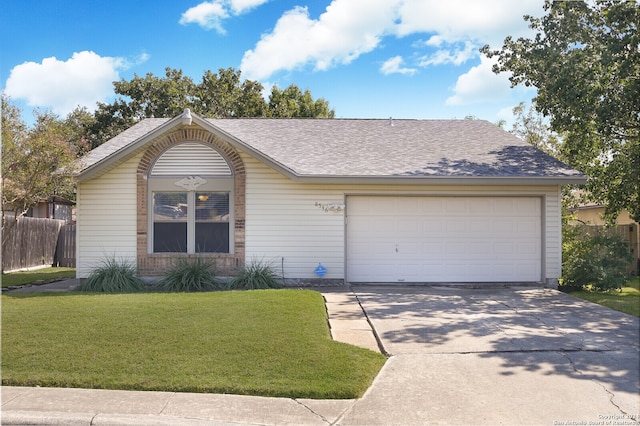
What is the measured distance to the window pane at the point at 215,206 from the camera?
1258 centimetres

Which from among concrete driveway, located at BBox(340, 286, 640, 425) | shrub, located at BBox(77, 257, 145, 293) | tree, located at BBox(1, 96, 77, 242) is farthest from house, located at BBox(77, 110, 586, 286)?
concrete driveway, located at BBox(340, 286, 640, 425)

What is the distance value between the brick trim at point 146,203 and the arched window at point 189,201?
119 mm

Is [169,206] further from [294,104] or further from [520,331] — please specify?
[294,104]

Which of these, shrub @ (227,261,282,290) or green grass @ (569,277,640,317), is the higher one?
shrub @ (227,261,282,290)

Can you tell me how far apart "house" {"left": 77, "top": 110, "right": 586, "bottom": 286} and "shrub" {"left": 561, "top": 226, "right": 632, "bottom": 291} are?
502mm

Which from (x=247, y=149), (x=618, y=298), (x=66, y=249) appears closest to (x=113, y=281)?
(x=247, y=149)

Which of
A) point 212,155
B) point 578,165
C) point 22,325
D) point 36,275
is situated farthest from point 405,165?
point 36,275

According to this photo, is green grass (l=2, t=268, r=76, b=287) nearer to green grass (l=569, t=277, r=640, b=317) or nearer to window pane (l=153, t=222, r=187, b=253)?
window pane (l=153, t=222, r=187, b=253)

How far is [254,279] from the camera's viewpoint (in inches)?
467

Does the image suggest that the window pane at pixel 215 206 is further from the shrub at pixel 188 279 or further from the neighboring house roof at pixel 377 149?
the neighboring house roof at pixel 377 149

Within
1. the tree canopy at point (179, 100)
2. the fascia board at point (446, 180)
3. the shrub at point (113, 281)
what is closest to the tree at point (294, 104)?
the tree canopy at point (179, 100)

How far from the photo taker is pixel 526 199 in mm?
12891

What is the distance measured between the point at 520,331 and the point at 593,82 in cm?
835

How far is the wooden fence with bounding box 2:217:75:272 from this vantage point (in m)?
17.0
